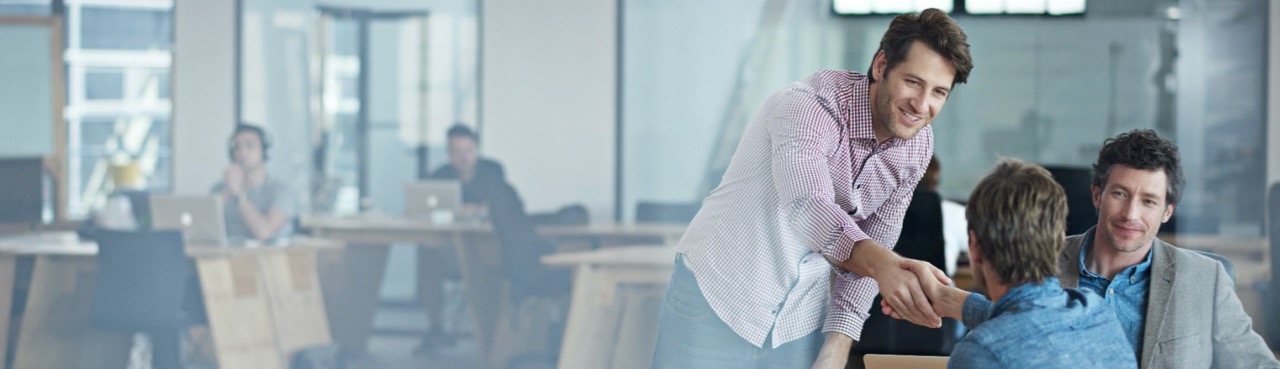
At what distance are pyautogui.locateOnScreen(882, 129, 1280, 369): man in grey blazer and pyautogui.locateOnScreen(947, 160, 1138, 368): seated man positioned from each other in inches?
17.2

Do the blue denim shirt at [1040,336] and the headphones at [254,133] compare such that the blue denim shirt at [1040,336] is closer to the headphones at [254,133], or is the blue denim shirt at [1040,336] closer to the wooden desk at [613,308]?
the wooden desk at [613,308]

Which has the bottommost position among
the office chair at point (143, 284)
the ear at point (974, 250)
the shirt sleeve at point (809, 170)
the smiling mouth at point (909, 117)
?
the office chair at point (143, 284)

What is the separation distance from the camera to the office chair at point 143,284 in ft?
14.8

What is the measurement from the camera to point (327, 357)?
523cm

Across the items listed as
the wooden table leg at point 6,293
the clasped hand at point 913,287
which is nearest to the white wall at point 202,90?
the wooden table leg at point 6,293

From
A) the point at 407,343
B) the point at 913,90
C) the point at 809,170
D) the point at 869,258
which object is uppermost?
the point at 913,90

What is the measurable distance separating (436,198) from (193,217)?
100 cm

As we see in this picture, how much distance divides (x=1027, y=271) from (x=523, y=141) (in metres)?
3.88

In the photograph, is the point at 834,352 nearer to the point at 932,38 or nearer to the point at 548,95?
the point at 932,38

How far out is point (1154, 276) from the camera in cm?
185

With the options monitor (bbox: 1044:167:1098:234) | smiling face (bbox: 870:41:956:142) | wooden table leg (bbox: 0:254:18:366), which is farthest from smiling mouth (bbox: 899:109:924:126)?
wooden table leg (bbox: 0:254:18:366)

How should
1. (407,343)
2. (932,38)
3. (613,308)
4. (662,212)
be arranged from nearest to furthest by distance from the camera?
(932,38)
(613,308)
(407,343)
(662,212)

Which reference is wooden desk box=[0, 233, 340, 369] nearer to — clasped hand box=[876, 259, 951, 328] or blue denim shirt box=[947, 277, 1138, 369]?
clasped hand box=[876, 259, 951, 328]

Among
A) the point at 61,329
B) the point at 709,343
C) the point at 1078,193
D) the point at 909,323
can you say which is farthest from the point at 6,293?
the point at 1078,193
